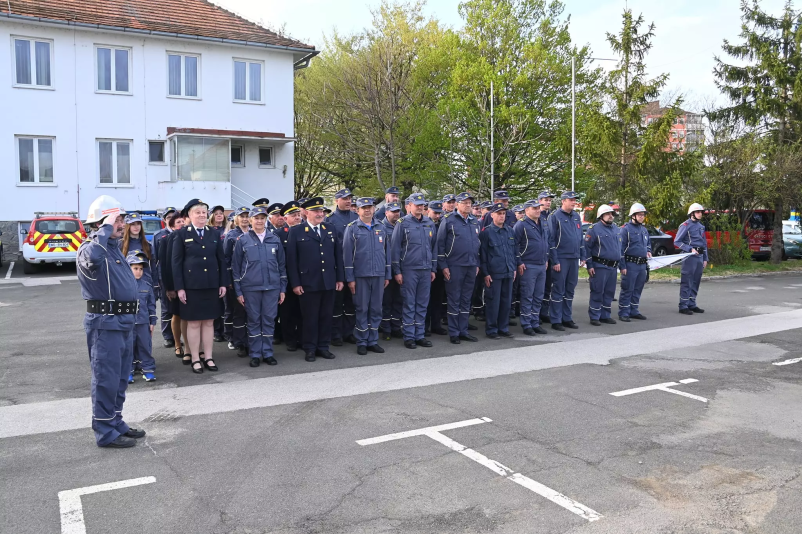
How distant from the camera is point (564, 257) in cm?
1124

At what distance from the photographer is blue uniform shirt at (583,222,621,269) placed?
1169 centimetres

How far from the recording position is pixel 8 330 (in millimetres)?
10797

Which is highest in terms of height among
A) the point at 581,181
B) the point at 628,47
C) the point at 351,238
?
the point at 628,47

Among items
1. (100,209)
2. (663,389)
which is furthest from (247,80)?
(663,389)

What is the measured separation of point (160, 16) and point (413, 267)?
835 inches

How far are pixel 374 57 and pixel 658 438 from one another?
25.1 meters

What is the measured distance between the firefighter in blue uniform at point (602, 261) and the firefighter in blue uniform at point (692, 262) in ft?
7.12

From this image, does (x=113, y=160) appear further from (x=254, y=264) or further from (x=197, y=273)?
(x=197, y=273)

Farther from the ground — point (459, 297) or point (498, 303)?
point (459, 297)

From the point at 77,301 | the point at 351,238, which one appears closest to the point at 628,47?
the point at 351,238

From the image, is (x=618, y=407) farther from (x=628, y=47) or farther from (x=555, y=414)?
(x=628, y=47)

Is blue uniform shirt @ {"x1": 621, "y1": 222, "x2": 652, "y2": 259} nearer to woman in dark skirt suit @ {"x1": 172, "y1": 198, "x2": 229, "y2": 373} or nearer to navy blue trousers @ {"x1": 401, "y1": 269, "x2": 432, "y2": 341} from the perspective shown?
navy blue trousers @ {"x1": 401, "y1": 269, "x2": 432, "y2": 341}

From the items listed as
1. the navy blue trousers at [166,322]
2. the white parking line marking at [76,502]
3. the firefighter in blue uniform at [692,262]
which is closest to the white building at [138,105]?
the navy blue trousers at [166,322]

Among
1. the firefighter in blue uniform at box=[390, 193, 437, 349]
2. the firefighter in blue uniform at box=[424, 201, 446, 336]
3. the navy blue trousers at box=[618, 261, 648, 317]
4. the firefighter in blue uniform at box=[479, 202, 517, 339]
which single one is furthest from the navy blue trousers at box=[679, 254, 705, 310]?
the firefighter in blue uniform at box=[390, 193, 437, 349]
